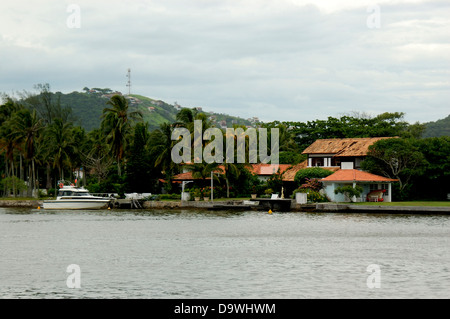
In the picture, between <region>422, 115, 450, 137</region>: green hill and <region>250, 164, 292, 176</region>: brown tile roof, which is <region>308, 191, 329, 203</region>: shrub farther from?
<region>422, 115, 450, 137</region>: green hill

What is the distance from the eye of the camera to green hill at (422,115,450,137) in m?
158

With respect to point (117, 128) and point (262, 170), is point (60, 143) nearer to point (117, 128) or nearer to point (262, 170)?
point (117, 128)

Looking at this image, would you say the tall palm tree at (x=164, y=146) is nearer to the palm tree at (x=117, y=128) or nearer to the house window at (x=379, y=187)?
the palm tree at (x=117, y=128)

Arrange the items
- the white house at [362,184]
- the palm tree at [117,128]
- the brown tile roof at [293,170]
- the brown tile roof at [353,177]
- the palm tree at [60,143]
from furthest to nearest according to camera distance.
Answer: the palm tree at [60,143]
the palm tree at [117,128]
the brown tile roof at [293,170]
the white house at [362,184]
the brown tile roof at [353,177]

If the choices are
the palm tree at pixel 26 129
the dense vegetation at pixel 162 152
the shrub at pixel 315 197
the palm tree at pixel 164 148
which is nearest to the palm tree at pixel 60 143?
the dense vegetation at pixel 162 152

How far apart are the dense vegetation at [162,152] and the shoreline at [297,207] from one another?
3877 millimetres

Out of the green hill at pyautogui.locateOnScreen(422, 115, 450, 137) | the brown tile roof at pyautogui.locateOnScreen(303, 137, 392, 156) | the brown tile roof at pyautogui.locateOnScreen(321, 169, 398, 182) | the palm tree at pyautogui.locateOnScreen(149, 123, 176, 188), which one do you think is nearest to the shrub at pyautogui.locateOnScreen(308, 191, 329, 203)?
the brown tile roof at pyautogui.locateOnScreen(321, 169, 398, 182)

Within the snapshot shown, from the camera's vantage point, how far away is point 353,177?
222ft

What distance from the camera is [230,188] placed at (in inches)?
3238

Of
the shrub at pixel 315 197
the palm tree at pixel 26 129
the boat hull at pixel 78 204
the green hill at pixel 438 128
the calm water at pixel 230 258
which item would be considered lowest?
the calm water at pixel 230 258

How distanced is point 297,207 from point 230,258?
37192 millimetres

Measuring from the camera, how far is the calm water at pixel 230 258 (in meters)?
24.9
